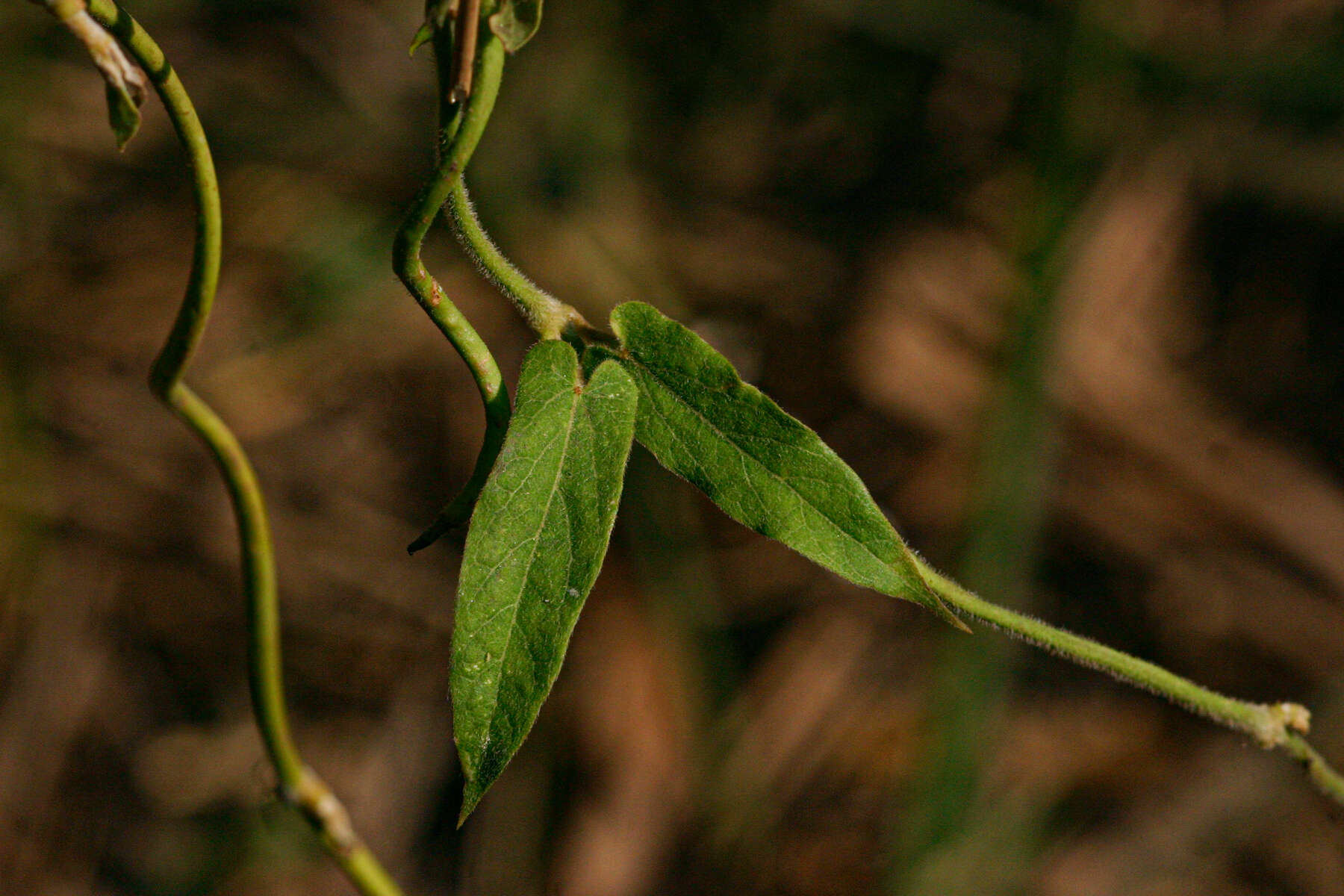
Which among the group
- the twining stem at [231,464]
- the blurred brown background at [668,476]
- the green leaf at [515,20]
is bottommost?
the blurred brown background at [668,476]

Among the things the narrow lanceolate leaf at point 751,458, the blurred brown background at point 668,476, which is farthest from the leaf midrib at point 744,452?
the blurred brown background at point 668,476

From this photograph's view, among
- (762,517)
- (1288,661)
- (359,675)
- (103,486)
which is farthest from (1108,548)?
(103,486)

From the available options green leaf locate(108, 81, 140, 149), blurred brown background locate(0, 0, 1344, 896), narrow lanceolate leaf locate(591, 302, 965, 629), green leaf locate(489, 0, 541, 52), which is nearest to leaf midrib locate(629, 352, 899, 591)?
narrow lanceolate leaf locate(591, 302, 965, 629)

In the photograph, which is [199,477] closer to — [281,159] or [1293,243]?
[281,159]

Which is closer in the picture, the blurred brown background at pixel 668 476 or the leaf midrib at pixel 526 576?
the leaf midrib at pixel 526 576

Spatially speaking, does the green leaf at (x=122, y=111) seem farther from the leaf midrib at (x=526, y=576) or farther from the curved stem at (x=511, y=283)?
the leaf midrib at (x=526, y=576)

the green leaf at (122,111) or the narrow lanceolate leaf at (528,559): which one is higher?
the green leaf at (122,111)

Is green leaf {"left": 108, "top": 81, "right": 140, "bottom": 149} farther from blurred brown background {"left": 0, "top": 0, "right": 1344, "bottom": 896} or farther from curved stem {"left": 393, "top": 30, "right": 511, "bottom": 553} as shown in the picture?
blurred brown background {"left": 0, "top": 0, "right": 1344, "bottom": 896}
